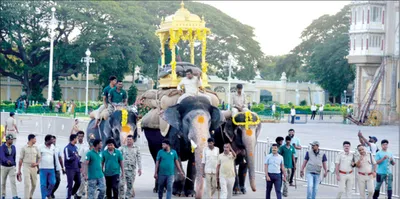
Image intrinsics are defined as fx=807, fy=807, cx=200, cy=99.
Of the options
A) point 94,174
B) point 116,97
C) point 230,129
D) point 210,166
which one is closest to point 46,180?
point 94,174

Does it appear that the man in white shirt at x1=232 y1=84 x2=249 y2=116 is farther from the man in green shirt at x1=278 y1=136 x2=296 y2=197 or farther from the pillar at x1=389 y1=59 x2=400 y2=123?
the pillar at x1=389 y1=59 x2=400 y2=123

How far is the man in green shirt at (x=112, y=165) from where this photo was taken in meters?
14.5

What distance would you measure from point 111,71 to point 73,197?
158 ft

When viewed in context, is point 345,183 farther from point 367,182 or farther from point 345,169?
point 367,182

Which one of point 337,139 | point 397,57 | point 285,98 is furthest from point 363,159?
point 285,98

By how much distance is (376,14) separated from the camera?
62781 mm

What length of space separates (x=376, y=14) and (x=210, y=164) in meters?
50.1

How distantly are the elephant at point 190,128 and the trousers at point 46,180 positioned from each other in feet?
8.48

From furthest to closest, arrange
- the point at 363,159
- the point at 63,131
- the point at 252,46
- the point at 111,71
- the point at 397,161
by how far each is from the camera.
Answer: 1. the point at 252,46
2. the point at 111,71
3. the point at 63,131
4. the point at 397,161
5. the point at 363,159

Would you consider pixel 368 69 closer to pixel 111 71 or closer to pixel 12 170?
pixel 111 71

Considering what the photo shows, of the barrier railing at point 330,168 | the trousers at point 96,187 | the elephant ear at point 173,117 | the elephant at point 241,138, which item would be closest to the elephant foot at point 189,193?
the elephant at point 241,138

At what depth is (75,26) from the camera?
221 feet

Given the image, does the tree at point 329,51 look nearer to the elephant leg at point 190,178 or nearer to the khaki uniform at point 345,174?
the elephant leg at point 190,178

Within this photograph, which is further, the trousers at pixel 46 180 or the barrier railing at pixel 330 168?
the barrier railing at pixel 330 168
